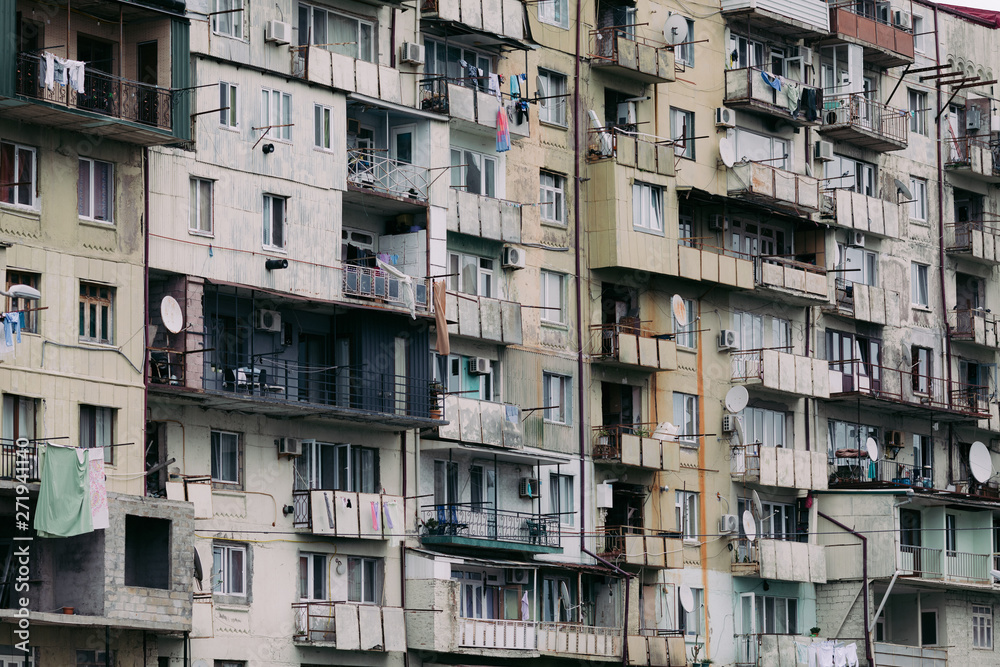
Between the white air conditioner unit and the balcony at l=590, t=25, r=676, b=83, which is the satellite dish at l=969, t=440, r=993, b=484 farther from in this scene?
the white air conditioner unit

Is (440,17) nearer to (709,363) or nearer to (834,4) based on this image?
(709,363)

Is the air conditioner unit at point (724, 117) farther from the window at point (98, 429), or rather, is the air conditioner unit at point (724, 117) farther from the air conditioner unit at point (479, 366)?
the window at point (98, 429)

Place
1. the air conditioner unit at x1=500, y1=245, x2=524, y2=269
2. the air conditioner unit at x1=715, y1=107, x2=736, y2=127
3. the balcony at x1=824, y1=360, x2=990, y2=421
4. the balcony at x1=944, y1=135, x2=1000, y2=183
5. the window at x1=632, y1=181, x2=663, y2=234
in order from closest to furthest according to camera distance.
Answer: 1. the air conditioner unit at x1=500, y1=245, x2=524, y2=269
2. the window at x1=632, y1=181, x2=663, y2=234
3. the air conditioner unit at x1=715, y1=107, x2=736, y2=127
4. the balcony at x1=824, y1=360, x2=990, y2=421
5. the balcony at x1=944, y1=135, x2=1000, y2=183

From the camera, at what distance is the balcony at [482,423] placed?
6350 centimetres

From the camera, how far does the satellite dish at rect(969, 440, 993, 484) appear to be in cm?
8219

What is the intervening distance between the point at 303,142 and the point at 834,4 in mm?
28325

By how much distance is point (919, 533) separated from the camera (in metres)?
80.5

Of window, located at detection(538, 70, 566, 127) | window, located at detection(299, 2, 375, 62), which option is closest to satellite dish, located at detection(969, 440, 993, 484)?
window, located at detection(538, 70, 566, 127)

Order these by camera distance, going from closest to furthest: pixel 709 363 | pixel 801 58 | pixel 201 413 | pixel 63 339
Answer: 1. pixel 63 339
2. pixel 201 413
3. pixel 709 363
4. pixel 801 58

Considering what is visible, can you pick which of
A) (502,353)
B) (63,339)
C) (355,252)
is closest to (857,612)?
(502,353)

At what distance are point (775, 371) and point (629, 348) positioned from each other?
7652 millimetres

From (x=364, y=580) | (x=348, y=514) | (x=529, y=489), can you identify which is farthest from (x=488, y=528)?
(x=348, y=514)

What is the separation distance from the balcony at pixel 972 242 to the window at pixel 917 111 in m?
3.85

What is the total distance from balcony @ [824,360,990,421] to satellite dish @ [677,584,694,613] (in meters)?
11.1
